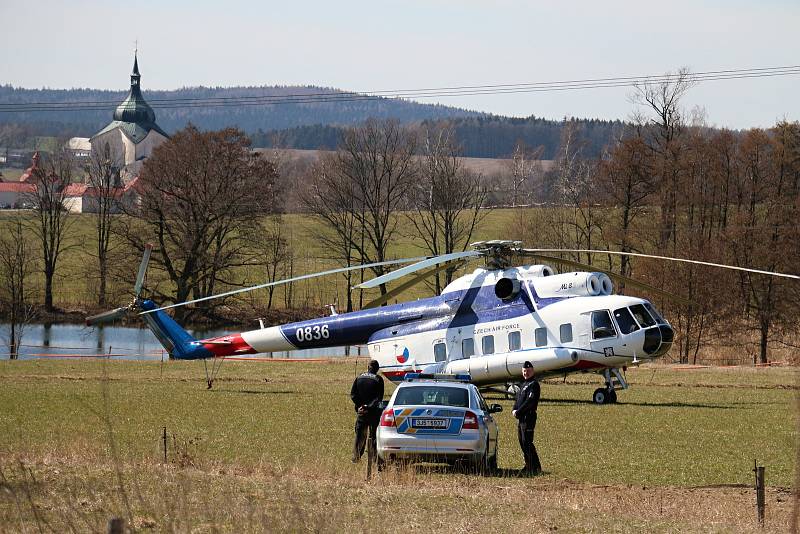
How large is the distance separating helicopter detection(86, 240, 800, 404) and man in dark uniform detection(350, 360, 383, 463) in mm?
7786

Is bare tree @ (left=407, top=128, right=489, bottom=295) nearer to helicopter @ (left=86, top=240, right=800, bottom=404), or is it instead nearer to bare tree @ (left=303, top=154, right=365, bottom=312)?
bare tree @ (left=303, top=154, right=365, bottom=312)

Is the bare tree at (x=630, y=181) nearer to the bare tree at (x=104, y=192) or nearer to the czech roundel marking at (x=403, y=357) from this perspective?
the bare tree at (x=104, y=192)

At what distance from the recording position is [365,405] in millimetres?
18797

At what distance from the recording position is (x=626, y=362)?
Result: 94.1 ft

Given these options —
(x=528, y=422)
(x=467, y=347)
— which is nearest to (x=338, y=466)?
(x=528, y=422)

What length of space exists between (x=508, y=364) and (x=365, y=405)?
35.3ft

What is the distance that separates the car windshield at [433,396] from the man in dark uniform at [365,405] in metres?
1.04

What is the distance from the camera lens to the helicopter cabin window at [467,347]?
2992 centimetres

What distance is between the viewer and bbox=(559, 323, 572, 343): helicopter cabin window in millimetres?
28828

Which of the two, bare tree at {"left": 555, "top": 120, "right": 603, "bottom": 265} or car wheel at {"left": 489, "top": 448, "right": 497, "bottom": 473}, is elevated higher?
bare tree at {"left": 555, "top": 120, "right": 603, "bottom": 265}

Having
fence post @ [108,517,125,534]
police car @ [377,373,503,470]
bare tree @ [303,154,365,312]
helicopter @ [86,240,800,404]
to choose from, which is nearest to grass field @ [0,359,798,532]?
police car @ [377,373,503,470]

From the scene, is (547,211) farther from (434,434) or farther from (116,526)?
(116,526)

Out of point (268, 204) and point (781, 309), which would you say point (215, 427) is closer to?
point (781, 309)

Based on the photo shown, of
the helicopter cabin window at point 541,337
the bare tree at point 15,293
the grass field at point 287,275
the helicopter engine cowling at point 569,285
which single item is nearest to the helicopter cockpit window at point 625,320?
the helicopter engine cowling at point 569,285
